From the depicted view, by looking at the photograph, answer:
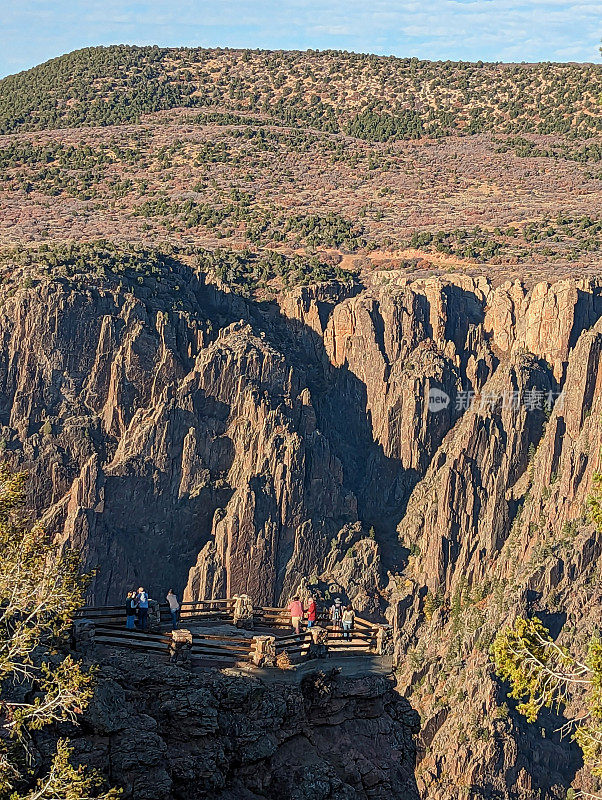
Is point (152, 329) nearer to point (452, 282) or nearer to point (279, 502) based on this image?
point (279, 502)

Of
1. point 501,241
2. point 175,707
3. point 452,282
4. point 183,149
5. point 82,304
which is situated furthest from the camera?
point 183,149

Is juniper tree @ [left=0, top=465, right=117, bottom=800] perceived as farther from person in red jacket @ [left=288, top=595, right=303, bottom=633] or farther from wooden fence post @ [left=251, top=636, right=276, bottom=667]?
person in red jacket @ [left=288, top=595, right=303, bottom=633]

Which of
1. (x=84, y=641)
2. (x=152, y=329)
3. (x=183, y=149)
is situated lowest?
(x=84, y=641)

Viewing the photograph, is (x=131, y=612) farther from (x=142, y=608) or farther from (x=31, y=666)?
(x=31, y=666)

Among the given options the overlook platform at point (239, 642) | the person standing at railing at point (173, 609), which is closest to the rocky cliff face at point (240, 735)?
the overlook platform at point (239, 642)

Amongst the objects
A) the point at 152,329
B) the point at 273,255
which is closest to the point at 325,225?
the point at 273,255

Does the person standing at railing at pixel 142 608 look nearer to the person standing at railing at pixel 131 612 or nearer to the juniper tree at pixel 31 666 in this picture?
the person standing at railing at pixel 131 612

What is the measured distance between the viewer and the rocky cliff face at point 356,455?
327 ft

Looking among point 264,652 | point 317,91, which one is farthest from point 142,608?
point 317,91

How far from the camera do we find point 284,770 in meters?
43.0

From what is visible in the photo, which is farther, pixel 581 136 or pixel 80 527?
pixel 581 136

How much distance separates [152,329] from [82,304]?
18.8 ft

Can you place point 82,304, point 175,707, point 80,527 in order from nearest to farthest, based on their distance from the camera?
point 175,707
point 80,527
point 82,304

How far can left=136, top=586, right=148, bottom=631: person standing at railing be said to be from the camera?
46844 millimetres
